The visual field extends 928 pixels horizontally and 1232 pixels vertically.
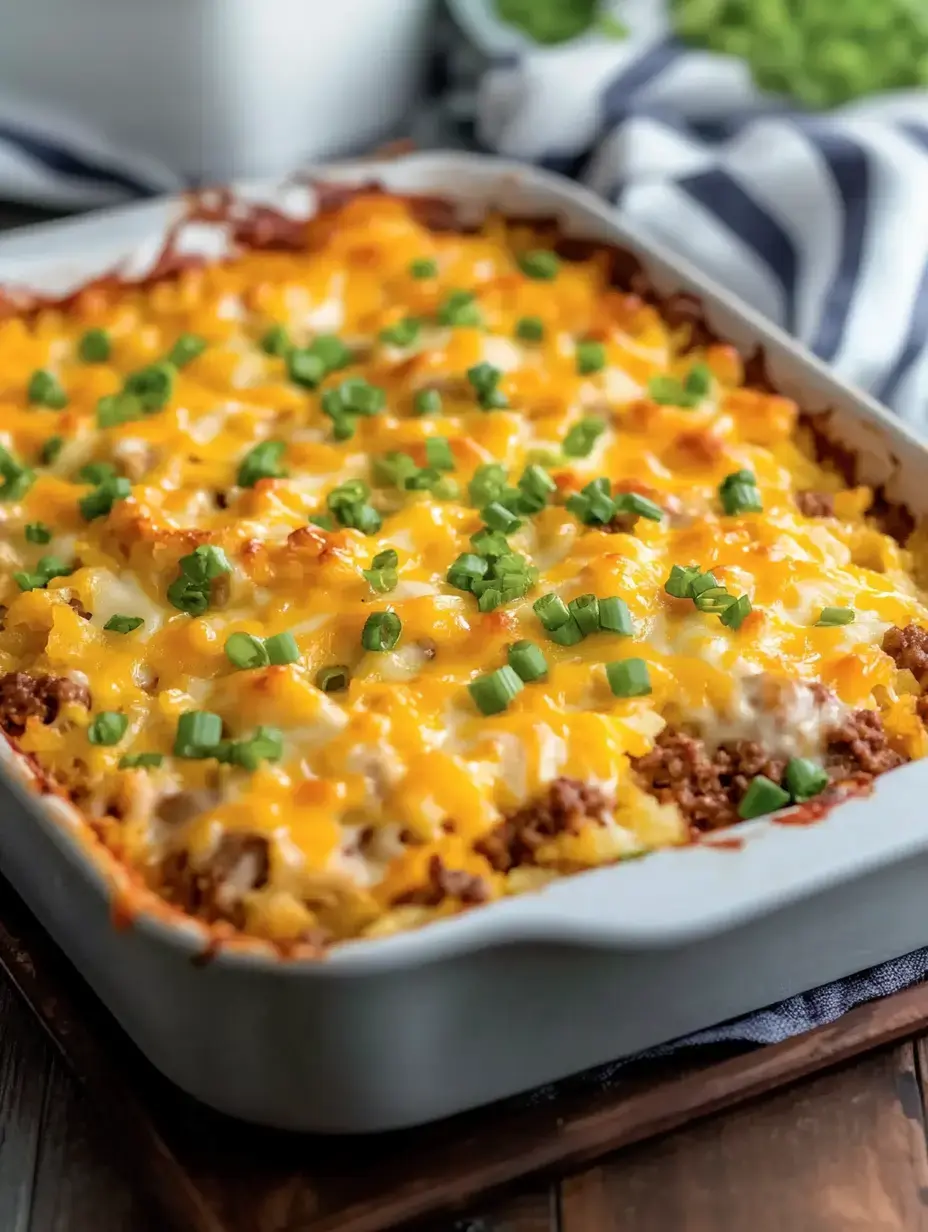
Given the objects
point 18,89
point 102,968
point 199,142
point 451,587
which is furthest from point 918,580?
point 18,89

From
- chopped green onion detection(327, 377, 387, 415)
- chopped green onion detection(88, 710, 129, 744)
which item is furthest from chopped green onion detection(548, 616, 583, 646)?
chopped green onion detection(327, 377, 387, 415)

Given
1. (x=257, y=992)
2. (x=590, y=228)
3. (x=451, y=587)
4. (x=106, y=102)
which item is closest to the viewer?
(x=257, y=992)

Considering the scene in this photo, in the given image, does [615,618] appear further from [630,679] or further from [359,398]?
[359,398]

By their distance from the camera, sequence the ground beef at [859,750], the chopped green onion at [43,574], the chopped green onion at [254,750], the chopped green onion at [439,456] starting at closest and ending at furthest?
the chopped green onion at [254,750]
the ground beef at [859,750]
the chopped green onion at [43,574]
the chopped green onion at [439,456]

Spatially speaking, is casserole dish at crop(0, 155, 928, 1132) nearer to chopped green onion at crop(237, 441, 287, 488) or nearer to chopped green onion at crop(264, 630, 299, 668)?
chopped green onion at crop(264, 630, 299, 668)

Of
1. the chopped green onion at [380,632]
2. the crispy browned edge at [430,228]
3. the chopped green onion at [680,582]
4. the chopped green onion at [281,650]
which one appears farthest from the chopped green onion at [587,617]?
the crispy browned edge at [430,228]

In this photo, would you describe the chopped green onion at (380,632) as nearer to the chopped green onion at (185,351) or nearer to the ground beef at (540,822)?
the ground beef at (540,822)

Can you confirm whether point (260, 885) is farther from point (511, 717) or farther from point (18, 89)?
point (18, 89)
